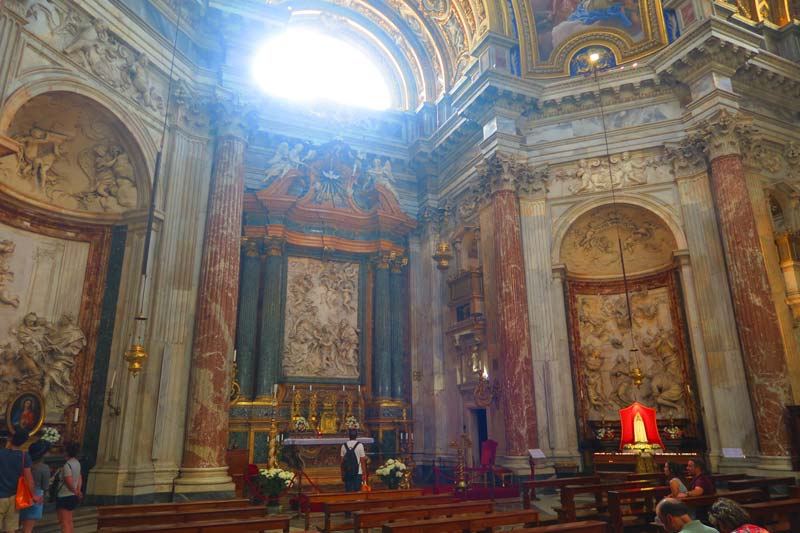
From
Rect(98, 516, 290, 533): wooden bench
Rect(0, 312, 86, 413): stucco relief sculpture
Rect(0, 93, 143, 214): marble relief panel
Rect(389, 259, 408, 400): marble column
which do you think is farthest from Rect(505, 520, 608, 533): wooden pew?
Rect(389, 259, 408, 400): marble column

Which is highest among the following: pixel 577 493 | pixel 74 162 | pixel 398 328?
pixel 74 162

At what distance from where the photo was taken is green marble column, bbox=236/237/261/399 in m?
14.4

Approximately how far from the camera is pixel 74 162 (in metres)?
10.8

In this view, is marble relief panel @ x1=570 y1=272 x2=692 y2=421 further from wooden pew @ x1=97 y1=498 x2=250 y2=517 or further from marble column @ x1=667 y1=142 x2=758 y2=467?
wooden pew @ x1=97 y1=498 x2=250 y2=517

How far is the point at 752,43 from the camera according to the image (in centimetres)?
1326

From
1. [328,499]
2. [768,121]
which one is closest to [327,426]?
[328,499]

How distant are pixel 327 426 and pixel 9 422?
738 centimetres

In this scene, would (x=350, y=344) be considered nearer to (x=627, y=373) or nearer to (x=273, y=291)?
(x=273, y=291)

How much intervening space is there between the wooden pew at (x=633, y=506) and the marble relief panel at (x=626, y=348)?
4.82 meters

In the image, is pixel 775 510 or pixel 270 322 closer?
pixel 775 510

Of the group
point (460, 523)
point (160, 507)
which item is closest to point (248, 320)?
point (160, 507)

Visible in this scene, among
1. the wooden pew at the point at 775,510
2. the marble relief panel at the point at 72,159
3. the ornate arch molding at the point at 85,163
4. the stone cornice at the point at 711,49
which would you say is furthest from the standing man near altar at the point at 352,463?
the stone cornice at the point at 711,49

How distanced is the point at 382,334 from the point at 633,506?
8900 millimetres

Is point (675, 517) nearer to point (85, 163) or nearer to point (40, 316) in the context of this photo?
point (40, 316)
